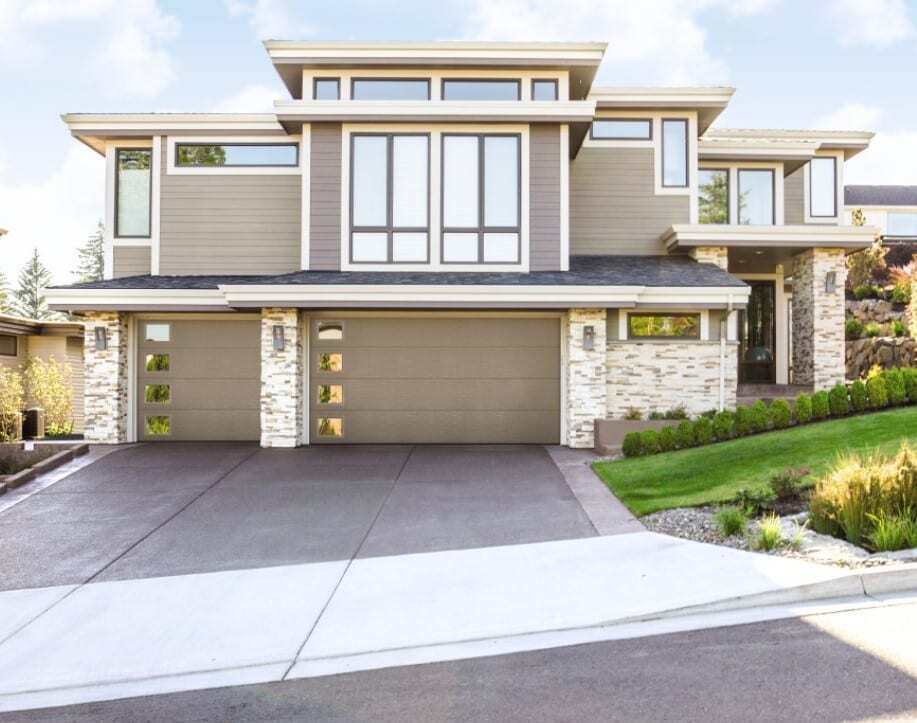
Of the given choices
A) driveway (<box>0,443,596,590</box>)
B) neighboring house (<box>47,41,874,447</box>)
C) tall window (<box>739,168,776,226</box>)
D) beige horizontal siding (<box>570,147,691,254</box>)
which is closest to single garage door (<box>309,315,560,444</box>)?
neighboring house (<box>47,41,874,447</box>)

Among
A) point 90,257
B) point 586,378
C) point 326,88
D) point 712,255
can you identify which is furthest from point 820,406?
point 90,257

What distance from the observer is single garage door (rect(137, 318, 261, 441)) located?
50.8 ft

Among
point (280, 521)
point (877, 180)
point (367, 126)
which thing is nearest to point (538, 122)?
point (367, 126)

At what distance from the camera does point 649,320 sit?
14992mm

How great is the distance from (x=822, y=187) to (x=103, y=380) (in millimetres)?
17958

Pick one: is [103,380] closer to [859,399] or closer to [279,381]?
[279,381]

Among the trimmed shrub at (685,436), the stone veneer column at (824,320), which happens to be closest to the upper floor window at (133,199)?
the trimmed shrub at (685,436)

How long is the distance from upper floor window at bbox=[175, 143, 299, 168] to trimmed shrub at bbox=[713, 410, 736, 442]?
1054 cm

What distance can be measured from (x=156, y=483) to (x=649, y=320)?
31.0 feet

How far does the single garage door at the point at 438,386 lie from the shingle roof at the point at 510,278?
930mm

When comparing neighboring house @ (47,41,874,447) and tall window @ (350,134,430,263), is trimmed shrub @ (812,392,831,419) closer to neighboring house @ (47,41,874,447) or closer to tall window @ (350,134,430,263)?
neighboring house @ (47,41,874,447)

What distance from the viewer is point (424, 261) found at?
1550 centimetres

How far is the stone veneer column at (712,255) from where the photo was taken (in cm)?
1686

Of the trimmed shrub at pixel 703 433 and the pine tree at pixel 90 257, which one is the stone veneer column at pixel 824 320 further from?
the pine tree at pixel 90 257
